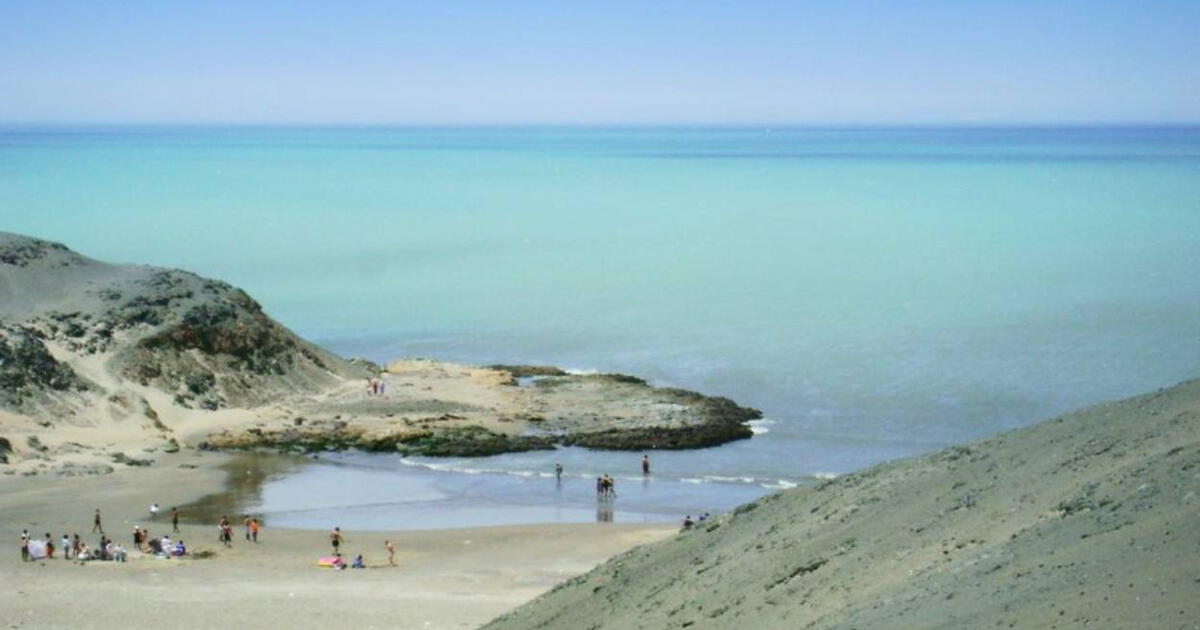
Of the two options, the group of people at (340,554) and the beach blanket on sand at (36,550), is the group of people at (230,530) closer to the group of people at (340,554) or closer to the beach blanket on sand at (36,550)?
the group of people at (340,554)

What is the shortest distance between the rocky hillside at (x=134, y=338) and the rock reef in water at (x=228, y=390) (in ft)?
0.14

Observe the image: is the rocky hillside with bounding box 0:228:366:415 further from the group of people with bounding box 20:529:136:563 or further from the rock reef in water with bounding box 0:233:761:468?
the group of people with bounding box 20:529:136:563

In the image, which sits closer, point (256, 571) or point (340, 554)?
point (256, 571)

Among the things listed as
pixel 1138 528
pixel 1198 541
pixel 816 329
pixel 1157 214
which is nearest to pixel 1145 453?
Result: pixel 1138 528

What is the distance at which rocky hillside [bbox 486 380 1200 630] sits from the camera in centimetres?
1331

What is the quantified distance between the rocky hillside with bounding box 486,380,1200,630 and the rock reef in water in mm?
21775

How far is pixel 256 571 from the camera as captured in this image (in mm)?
29297

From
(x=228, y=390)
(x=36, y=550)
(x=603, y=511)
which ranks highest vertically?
(x=228, y=390)

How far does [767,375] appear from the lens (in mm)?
52469

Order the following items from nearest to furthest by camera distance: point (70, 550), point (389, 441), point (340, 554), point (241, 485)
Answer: point (70, 550)
point (340, 554)
point (241, 485)
point (389, 441)

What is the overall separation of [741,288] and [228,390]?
38.8 metres

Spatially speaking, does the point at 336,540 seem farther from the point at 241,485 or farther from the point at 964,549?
the point at 964,549

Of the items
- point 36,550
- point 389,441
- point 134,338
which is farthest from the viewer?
point 134,338

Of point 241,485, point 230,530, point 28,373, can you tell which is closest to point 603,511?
point 230,530
